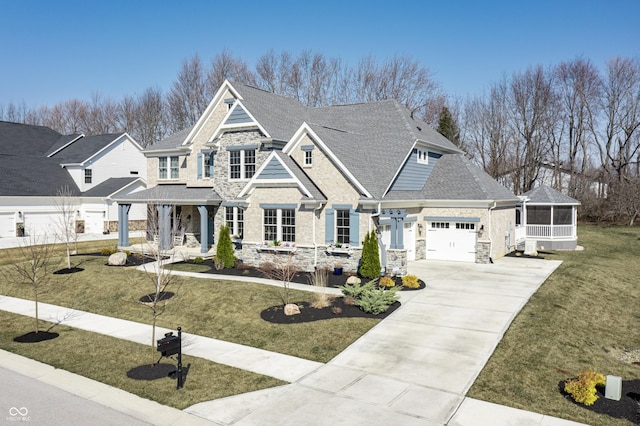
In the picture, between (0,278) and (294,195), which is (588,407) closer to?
(294,195)

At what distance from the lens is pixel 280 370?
11.7 metres

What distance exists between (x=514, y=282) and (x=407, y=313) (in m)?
6.99

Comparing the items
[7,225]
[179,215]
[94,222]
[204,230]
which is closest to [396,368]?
[204,230]

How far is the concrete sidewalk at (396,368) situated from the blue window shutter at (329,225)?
5.57 m

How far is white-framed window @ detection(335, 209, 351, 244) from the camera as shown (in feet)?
74.8

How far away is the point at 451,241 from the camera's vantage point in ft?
86.3

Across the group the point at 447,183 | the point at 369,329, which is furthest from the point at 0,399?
the point at 447,183

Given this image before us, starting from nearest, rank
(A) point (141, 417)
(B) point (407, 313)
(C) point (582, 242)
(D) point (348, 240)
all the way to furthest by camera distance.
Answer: (A) point (141, 417) < (B) point (407, 313) < (D) point (348, 240) < (C) point (582, 242)

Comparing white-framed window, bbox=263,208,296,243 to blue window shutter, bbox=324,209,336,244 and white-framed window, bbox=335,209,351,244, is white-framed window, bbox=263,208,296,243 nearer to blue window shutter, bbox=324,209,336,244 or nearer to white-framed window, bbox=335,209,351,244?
blue window shutter, bbox=324,209,336,244

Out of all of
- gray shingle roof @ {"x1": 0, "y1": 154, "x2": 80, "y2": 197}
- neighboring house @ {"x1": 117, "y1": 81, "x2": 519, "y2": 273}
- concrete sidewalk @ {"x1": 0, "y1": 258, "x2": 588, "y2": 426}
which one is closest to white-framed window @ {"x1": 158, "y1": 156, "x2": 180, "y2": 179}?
neighboring house @ {"x1": 117, "y1": 81, "x2": 519, "y2": 273}

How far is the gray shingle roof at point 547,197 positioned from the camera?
31.7 meters

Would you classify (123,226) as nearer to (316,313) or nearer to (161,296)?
(161,296)

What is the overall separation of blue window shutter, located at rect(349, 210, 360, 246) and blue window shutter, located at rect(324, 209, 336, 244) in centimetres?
99

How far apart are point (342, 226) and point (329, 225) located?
2.08 feet
